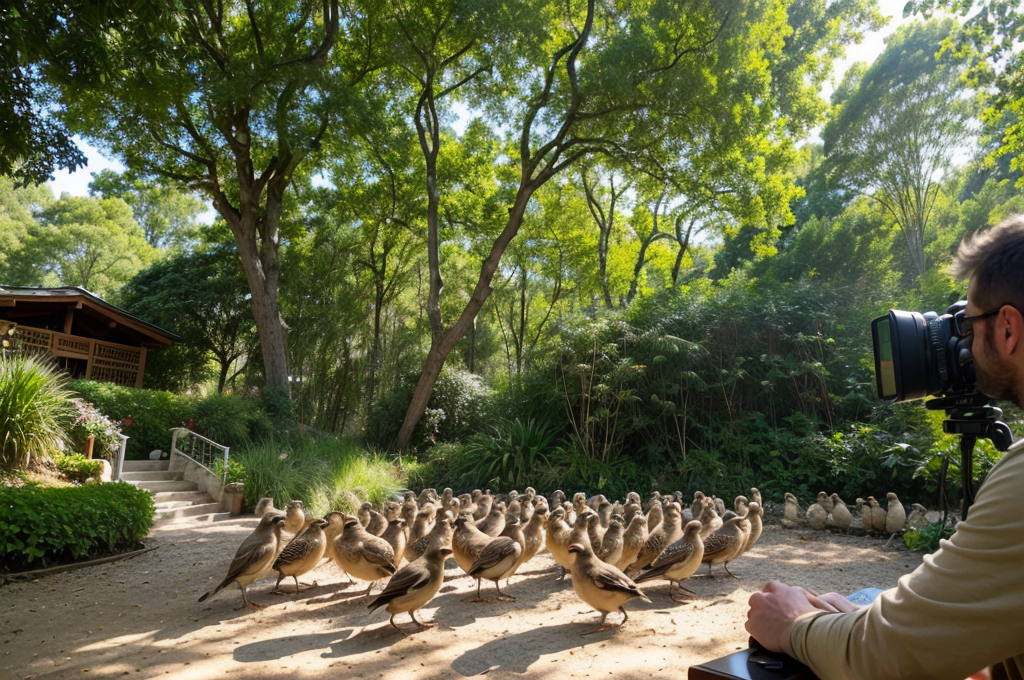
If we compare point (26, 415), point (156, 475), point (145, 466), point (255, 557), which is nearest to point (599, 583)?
point (255, 557)

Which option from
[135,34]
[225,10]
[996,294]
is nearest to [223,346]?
[225,10]

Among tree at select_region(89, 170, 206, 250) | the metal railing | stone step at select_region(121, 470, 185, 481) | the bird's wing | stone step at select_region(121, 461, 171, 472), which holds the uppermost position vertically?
tree at select_region(89, 170, 206, 250)

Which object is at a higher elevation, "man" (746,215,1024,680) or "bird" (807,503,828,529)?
"man" (746,215,1024,680)

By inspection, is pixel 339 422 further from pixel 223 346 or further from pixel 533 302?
pixel 533 302

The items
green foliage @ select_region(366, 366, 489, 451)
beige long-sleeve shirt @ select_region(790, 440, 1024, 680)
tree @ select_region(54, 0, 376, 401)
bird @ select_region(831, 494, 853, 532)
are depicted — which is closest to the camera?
beige long-sleeve shirt @ select_region(790, 440, 1024, 680)

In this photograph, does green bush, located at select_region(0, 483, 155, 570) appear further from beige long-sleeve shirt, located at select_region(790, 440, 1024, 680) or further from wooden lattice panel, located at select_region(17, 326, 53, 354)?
wooden lattice panel, located at select_region(17, 326, 53, 354)

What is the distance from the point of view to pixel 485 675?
466cm

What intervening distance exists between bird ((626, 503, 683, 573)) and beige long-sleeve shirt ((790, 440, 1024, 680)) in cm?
564

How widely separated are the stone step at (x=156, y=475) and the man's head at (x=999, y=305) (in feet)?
45.2

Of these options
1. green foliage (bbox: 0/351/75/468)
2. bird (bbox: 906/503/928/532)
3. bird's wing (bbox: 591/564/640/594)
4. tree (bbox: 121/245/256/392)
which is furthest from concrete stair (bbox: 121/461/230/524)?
tree (bbox: 121/245/256/392)

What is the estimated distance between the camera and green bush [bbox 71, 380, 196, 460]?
1498 centimetres

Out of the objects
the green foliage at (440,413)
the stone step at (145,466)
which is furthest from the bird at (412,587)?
the green foliage at (440,413)

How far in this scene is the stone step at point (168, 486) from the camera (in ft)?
39.5

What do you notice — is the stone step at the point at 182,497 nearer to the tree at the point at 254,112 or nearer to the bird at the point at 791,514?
the tree at the point at 254,112
